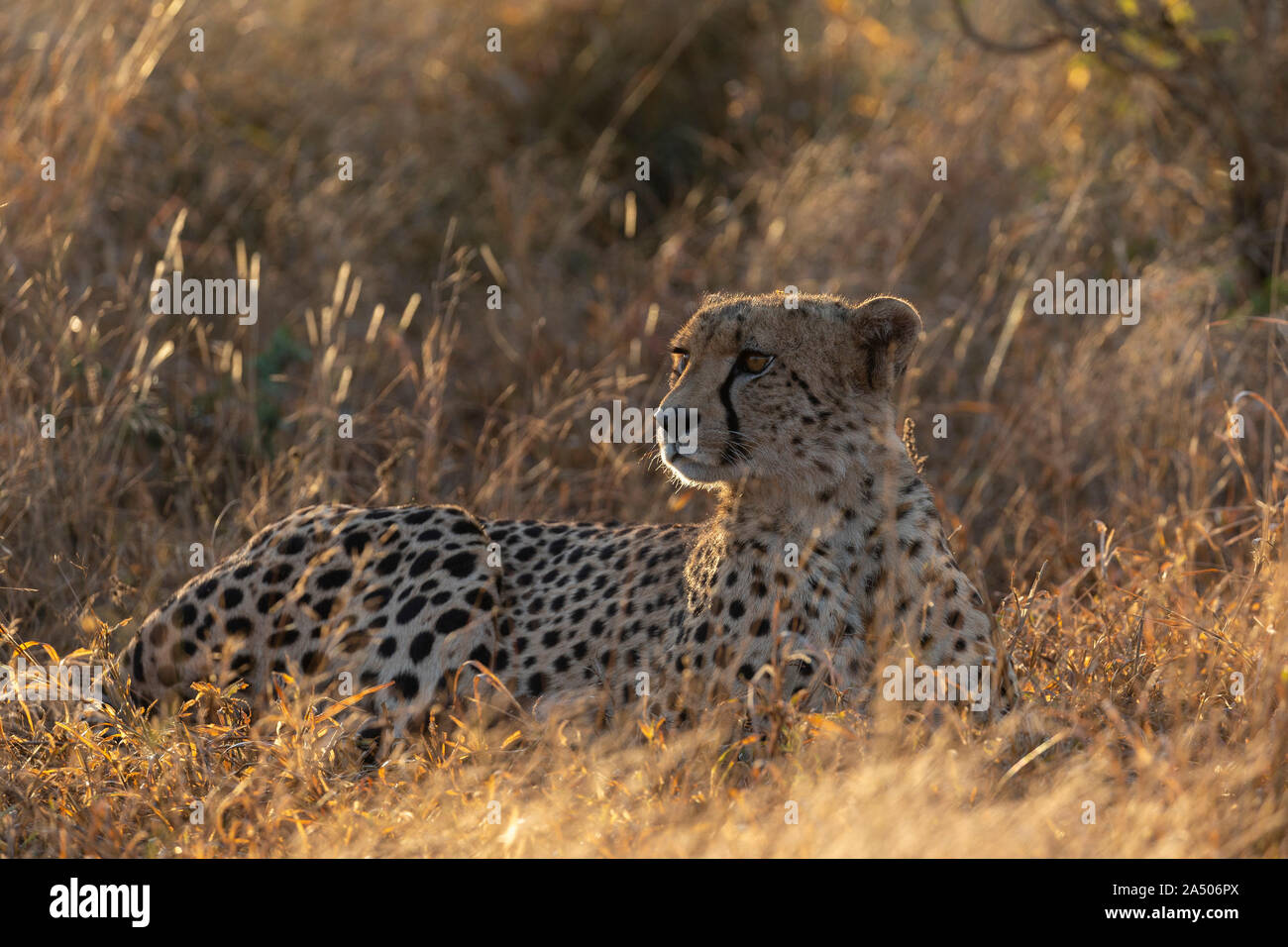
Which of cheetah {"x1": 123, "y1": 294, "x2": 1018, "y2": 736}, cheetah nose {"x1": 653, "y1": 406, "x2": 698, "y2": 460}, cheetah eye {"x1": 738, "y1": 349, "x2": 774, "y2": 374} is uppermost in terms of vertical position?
cheetah eye {"x1": 738, "y1": 349, "x2": 774, "y2": 374}

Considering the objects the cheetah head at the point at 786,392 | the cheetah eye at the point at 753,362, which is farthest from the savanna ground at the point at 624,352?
the cheetah eye at the point at 753,362

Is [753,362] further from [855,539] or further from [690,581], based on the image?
[690,581]

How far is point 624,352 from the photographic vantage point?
17.0 ft

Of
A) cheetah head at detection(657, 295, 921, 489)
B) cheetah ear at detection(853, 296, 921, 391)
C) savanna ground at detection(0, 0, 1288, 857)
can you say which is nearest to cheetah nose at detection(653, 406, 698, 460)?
cheetah head at detection(657, 295, 921, 489)

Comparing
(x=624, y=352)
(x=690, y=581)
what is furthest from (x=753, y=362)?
(x=624, y=352)

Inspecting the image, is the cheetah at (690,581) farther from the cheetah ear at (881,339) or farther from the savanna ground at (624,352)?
the savanna ground at (624,352)

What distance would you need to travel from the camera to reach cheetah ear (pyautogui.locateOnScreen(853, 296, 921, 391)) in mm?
2969

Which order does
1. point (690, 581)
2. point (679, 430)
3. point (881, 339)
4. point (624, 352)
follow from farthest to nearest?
point (624, 352) → point (690, 581) → point (881, 339) → point (679, 430)

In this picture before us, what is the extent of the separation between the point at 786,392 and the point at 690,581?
0.49 m

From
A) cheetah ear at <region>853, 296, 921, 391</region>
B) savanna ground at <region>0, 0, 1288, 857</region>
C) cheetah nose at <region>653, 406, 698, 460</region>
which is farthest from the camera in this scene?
cheetah ear at <region>853, 296, 921, 391</region>

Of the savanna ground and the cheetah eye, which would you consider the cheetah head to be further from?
the savanna ground

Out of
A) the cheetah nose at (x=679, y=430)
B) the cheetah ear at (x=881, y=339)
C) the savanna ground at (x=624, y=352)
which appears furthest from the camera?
the cheetah ear at (x=881, y=339)

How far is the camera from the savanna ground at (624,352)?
8.30 feet

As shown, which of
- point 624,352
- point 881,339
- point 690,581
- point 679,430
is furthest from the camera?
point 624,352
